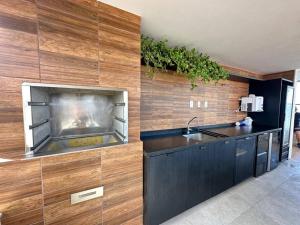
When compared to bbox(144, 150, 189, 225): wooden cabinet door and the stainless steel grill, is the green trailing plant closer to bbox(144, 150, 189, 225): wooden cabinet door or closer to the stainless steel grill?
the stainless steel grill

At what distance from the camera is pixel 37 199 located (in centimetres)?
106

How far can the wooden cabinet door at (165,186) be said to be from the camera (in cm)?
152

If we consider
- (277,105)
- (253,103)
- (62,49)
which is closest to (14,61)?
(62,49)

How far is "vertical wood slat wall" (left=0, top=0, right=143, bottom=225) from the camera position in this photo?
977mm

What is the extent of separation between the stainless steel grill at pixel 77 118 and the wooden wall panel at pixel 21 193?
0.47ft

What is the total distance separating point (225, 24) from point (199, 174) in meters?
1.80

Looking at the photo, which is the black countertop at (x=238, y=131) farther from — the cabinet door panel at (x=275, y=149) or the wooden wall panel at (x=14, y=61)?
the wooden wall panel at (x=14, y=61)

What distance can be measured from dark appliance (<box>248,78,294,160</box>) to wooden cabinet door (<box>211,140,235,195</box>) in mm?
1820

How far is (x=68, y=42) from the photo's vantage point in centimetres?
114

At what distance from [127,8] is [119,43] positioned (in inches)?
13.1

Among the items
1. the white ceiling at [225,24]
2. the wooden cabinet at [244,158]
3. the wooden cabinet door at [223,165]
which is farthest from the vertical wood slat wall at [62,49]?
the wooden cabinet at [244,158]

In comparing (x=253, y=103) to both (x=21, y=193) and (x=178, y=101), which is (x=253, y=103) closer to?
(x=178, y=101)

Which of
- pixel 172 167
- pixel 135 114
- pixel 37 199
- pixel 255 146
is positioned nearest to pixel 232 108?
pixel 255 146

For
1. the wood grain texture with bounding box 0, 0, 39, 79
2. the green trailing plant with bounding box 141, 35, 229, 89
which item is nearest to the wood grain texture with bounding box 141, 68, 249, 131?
the green trailing plant with bounding box 141, 35, 229, 89
